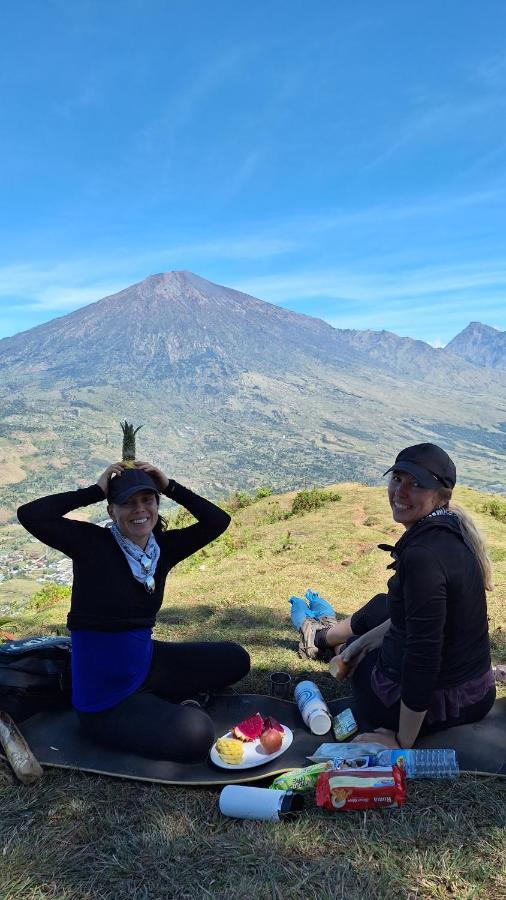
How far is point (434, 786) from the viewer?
10.2ft

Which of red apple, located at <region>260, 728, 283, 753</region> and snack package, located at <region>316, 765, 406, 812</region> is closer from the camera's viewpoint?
snack package, located at <region>316, 765, 406, 812</region>

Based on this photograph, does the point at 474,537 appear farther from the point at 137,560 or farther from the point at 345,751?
the point at 137,560

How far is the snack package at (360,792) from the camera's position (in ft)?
9.46

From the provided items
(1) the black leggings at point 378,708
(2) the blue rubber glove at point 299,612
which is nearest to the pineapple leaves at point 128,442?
(1) the black leggings at point 378,708

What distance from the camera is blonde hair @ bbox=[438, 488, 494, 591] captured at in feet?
10.7

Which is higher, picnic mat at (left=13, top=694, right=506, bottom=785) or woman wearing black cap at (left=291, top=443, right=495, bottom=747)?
woman wearing black cap at (left=291, top=443, right=495, bottom=747)

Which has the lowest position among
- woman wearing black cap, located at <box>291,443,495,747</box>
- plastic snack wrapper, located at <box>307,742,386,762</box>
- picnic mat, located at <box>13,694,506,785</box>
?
picnic mat, located at <box>13,694,506,785</box>

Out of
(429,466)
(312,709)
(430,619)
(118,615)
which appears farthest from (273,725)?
(429,466)

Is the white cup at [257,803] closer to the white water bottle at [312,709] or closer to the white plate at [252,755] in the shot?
the white plate at [252,755]

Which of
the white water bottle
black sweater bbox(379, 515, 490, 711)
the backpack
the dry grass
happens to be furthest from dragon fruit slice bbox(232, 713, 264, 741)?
the backpack

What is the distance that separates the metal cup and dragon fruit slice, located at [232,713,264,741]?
2.23ft

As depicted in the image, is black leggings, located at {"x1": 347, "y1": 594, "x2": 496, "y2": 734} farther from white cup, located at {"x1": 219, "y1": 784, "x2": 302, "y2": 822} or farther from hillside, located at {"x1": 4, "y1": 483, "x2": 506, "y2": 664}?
hillside, located at {"x1": 4, "y1": 483, "x2": 506, "y2": 664}

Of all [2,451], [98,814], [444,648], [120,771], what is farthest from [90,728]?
[2,451]

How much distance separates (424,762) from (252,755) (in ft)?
3.48
